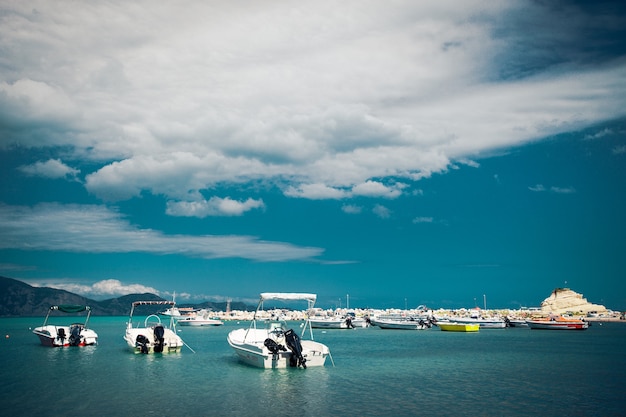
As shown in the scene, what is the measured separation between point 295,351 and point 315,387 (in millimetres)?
4876

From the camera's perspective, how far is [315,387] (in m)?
25.7

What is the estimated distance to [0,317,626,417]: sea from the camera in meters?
20.9

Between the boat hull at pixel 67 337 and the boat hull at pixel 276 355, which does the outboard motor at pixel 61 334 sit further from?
the boat hull at pixel 276 355

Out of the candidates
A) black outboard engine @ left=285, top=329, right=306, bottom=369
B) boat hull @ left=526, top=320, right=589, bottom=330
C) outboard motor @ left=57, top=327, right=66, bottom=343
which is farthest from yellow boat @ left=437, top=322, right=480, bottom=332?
black outboard engine @ left=285, top=329, right=306, bottom=369

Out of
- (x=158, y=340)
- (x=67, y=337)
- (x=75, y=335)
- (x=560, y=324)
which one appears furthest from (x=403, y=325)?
(x=158, y=340)

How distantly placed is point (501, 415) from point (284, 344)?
1527cm

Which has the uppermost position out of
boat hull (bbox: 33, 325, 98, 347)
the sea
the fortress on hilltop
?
the fortress on hilltop

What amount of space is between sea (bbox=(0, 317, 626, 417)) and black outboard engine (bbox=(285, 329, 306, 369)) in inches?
26.8

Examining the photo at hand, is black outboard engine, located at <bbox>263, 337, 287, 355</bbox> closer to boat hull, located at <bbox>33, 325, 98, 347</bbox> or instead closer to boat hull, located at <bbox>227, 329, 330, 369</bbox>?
boat hull, located at <bbox>227, 329, 330, 369</bbox>

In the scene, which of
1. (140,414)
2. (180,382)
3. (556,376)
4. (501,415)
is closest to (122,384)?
(180,382)

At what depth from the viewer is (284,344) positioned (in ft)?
105

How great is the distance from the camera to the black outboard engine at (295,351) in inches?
1199

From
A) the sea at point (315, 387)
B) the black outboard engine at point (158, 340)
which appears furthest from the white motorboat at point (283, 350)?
the black outboard engine at point (158, 340)

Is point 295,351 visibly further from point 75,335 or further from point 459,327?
point 459,327
